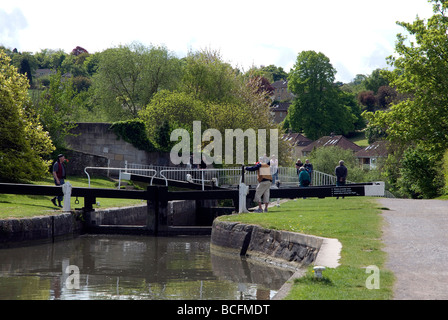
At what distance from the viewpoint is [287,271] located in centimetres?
1223

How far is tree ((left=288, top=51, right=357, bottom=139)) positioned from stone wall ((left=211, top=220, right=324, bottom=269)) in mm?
71403

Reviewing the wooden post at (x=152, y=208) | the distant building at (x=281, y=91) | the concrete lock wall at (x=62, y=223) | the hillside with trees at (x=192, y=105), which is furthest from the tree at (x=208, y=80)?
the distant building at (x=281, y=91)

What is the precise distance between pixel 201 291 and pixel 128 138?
84.7 ft

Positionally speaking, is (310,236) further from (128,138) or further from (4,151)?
(128,138)

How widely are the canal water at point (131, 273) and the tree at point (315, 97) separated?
70811mm

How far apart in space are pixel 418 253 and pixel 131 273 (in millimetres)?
6051

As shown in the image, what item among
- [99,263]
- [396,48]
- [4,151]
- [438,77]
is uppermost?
[396,48]

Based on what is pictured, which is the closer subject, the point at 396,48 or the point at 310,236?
the point at 310,236

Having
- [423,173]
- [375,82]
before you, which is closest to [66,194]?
[423,173]

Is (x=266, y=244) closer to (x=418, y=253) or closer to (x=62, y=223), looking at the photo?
(x=418, y=253)

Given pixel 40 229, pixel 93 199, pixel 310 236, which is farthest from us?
pixel 93 199

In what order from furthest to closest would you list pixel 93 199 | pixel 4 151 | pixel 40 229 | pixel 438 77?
1. pixel 438 77
2. pixel 4 151
3. pixel 93 199
4. pixel 40 229

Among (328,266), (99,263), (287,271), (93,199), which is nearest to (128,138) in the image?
(93,199)
